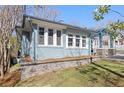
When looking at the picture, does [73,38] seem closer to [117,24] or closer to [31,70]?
[31,70]

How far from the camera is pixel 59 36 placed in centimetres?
1648

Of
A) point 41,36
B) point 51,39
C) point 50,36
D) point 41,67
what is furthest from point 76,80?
point 50,36

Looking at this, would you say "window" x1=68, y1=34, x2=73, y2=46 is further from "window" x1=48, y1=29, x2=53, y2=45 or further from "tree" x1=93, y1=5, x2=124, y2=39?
"tree" x1=93, y1=5, x2=124, y2=39

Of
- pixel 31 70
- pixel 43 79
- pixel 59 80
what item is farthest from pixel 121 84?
pixel 31 70

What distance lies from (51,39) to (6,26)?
3.57 m

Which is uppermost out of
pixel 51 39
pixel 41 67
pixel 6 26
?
pixel 6 26

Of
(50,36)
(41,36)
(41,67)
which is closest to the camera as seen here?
(41,67)

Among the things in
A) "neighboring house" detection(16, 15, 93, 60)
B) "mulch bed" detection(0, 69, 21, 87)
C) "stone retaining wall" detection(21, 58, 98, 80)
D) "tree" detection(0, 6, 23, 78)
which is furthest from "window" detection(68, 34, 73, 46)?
"mulch bed" detection(0, 69, 21, 87)

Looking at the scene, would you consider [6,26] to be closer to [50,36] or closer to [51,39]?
[50,36]

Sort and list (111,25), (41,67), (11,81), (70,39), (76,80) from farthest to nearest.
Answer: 1. (70,39)
2. (41,67)
3. (11,81)
4. (76,80)
5. (111,25)

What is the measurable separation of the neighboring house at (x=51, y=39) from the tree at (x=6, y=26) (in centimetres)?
108

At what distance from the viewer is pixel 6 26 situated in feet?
49.3

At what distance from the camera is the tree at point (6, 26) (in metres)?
14.9

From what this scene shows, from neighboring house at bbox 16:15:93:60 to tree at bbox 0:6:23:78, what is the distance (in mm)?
1076
